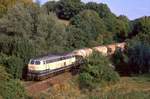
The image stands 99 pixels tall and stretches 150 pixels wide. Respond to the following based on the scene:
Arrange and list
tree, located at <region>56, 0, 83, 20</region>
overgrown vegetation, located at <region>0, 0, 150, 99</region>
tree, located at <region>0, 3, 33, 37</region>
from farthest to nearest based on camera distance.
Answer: tree, located at <region>56, 0, 83, 20</region> → tree, located at <region>0, 3, 33, 37</region> → overgrown vegetation, located at <region>0, 0, 150, 99</region>

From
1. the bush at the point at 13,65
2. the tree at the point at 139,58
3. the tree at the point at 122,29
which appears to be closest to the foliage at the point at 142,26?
the tree at the point at 122,29

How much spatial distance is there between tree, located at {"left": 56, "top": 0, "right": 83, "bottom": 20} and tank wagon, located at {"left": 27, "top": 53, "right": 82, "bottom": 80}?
5604 centimetres

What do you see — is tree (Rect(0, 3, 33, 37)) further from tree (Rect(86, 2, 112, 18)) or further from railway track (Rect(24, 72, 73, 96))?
tree (Rect(86, 2, 112, 18))

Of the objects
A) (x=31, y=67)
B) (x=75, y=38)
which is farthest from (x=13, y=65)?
(x=75, y=38)

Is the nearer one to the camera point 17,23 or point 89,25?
point 17,23

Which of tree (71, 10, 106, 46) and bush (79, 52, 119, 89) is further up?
tree (71, 10, 106, 46)

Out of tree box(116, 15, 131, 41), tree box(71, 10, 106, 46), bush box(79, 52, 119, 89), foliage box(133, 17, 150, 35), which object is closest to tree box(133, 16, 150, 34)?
foliage box(133, 17, 150, 35)

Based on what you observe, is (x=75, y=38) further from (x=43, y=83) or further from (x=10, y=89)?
(x=10, y=89)

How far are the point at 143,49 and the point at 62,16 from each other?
49.3 meters

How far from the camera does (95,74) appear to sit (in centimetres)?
4212

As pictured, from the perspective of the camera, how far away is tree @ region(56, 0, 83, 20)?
104312mm

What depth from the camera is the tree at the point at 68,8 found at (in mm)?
104312

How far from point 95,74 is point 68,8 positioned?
63.7 m

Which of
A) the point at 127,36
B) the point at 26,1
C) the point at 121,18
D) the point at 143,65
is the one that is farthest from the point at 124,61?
the point at 121,18
